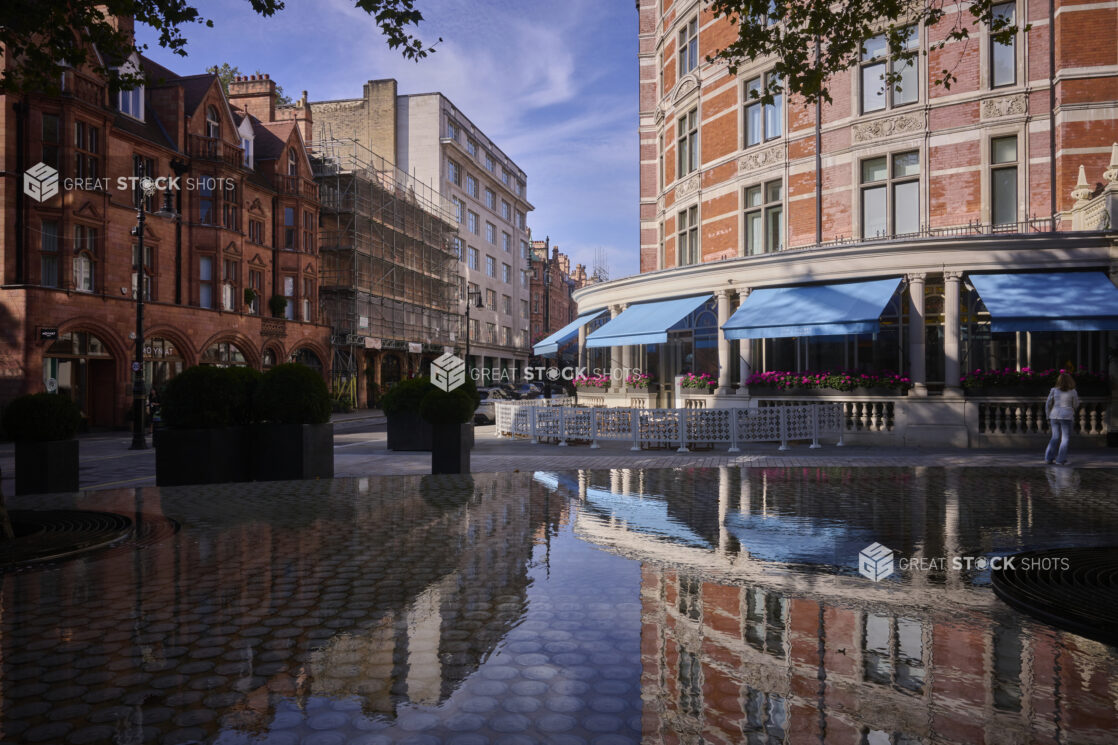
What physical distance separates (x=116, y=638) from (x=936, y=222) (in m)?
19.3

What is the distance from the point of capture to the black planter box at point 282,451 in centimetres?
1262

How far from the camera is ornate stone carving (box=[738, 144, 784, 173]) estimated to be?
69.9ft

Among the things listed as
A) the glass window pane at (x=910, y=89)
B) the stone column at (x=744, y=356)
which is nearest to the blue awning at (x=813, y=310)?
the stone column at (x=744, y=356)

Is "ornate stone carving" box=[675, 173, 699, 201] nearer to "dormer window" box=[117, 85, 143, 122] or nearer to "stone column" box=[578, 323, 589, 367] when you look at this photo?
"stone column" box=[578, 323, 589, 367]

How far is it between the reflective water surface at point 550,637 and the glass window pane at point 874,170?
13.0 m

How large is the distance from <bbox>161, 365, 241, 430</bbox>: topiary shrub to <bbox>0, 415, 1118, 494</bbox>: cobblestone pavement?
180 cm

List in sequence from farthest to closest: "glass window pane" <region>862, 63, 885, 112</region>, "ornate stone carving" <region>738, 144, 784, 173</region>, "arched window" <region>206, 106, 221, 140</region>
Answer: "arched window" <region>206, 106, 221, 140</region>
"ornate stone carving" <region>738, 144, 784, 173</region>
"glass window pane" <region>862, 63, 885, 112</region>

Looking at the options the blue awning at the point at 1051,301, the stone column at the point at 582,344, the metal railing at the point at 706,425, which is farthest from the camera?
the stone column at the point at 582,344

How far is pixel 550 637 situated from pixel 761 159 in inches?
775

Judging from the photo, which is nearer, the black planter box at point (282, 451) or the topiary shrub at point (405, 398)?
the black planter box at point (282, 451)

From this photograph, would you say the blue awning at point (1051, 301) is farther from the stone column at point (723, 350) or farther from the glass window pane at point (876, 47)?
the glass window pane at point (876, 47)

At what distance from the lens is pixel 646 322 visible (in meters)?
21.2

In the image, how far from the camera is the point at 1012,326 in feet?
53.4

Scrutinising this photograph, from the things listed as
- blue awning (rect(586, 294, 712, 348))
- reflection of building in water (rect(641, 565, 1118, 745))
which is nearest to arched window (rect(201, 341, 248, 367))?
blue awning (rect(586, 294, 712, 348))
